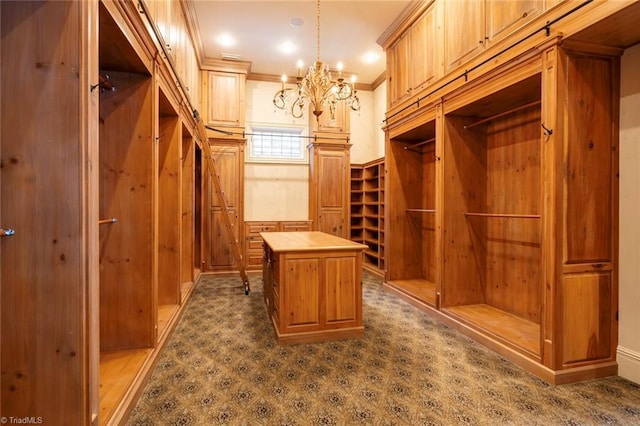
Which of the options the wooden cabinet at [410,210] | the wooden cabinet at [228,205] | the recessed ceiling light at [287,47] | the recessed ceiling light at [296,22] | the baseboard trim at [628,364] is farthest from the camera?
the wooden cabinet at [228,205]

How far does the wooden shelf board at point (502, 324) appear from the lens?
2497mm

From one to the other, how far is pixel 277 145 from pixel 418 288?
152 inches

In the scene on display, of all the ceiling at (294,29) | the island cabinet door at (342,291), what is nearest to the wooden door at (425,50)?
the ceiling at (294,29)

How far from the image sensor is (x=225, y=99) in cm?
545

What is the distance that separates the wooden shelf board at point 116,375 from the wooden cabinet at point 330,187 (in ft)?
12.6

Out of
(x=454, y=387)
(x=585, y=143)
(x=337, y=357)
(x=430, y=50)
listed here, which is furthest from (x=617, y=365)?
(x=430, y=50)

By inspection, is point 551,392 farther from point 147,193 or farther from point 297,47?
point 297,47

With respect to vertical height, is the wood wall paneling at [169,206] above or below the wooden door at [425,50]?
below

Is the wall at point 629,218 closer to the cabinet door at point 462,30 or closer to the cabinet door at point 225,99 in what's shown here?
the cabinet door at point 462,30

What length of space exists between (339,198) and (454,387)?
4110 millimetres

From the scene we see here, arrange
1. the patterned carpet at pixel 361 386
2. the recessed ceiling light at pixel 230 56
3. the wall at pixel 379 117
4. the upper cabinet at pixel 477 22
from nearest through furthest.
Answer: the patterned carpet at pixel 361 386 → the upper cabinet at pixel 477 22 → the recessed ceiling light at pixel 230 56 → the wall at pixel 379 117

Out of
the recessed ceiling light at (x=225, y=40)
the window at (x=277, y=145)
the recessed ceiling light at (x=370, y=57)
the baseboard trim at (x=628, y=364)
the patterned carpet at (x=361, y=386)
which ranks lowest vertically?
the patterned carpet at (x=361, y=386)

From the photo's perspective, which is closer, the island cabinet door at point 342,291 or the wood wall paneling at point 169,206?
the island cabinet door at point 342,291

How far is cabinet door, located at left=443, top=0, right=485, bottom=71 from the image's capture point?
282 cm
